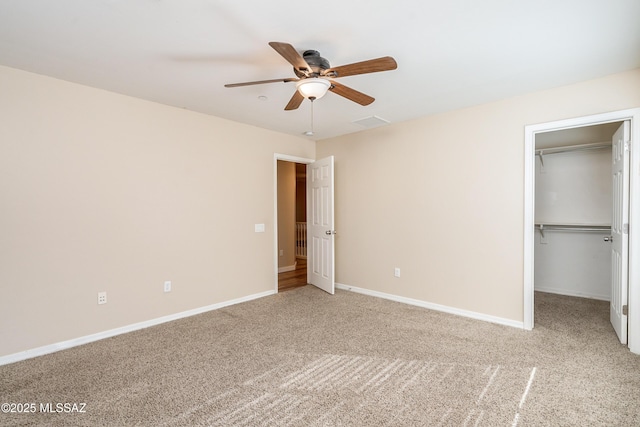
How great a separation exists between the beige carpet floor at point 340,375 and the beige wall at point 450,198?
1.88ft

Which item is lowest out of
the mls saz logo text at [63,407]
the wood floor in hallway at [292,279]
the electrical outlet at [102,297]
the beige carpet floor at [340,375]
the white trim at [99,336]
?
the mls saz logo text at [63,407]

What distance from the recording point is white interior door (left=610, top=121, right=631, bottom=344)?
2803 millimetres

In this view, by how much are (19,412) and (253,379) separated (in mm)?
1453

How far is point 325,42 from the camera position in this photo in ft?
7.37

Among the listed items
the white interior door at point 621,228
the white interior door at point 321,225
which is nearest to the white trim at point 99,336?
the white interior door at point 321,225

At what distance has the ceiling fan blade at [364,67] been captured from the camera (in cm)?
198

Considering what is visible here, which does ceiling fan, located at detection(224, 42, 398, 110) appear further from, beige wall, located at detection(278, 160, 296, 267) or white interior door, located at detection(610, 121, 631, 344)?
beige wall, located at detection(278, 160, 296, 267)

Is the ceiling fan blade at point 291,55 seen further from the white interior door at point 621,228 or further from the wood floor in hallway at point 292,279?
the wood floor in hallway at point 292,279

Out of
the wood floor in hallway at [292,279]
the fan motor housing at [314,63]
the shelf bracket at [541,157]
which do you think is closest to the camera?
the fan motor housing at [314,63]

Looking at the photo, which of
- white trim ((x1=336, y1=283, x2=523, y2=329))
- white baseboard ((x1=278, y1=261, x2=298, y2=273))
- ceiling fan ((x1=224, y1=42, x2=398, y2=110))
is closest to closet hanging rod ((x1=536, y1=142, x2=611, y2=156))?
white trim ((x1=336, y1=283, x2=523, y2=329))

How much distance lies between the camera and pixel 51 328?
2840 millimetres

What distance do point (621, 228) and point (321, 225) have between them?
3.44 meters

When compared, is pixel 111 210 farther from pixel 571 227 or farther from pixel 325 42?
pixel 571 227

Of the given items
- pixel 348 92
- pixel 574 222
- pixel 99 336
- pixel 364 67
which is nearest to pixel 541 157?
pixel 574 222
